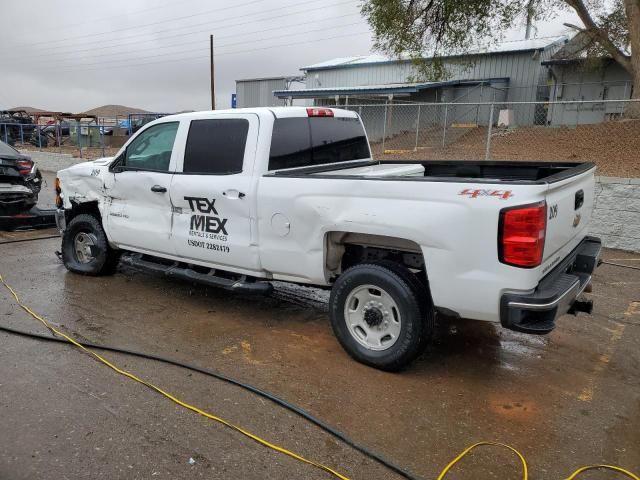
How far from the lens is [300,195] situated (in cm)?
420

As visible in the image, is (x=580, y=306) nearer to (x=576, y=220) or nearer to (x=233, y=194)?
(x=576, y=220)

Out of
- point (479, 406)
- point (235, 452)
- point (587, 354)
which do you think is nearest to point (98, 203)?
point (235, 452)

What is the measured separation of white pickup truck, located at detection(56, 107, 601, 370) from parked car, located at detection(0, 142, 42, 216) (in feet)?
10.7

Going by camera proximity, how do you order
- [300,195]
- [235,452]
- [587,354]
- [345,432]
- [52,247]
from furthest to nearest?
1. [52,247]
2. [587,354]
3. [300,195]
4. [345,432]
5. [235,452]

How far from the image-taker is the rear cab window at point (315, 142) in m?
4.73

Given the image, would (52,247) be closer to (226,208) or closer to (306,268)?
(226,208)

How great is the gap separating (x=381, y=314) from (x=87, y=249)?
4.15 metres

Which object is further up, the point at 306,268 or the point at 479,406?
the point at 306,268

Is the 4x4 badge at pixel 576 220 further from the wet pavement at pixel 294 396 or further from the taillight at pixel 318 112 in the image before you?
the taillight at pixel 318 112

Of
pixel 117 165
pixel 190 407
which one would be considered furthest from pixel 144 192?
pixel 190 407

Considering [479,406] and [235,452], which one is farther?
[479,406]

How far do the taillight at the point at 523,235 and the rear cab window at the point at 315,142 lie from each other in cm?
216

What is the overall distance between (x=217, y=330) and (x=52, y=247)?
4.56 metres

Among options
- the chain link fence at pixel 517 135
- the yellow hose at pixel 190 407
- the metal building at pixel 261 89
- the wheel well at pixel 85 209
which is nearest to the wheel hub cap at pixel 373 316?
the yellow hose at pixel 190 407
